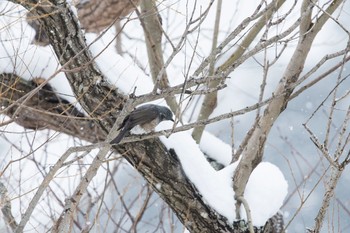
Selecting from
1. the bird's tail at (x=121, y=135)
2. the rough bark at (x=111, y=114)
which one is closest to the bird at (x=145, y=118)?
the bird's tail at (x=121, y=135)

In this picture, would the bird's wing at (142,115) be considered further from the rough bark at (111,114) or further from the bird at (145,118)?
the rough bark at (111,114)

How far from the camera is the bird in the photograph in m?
3.06

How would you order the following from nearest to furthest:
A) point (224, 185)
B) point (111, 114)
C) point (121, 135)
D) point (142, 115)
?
point (121, 135) < point (142, 115) < point (111, 114) < point (224, 185)

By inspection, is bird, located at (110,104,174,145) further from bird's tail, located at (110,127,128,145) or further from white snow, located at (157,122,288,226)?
white snow, located at (157,122,288,226)

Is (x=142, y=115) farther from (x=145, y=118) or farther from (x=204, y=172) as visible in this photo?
(x=204, y=172)

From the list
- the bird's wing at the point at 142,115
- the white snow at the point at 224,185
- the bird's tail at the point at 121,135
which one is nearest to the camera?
the bird's tail at the point at 121,135

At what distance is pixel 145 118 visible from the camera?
3283mm

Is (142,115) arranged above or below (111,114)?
below

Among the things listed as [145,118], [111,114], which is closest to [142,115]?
[145,118]

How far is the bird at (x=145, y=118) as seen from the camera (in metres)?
3.06

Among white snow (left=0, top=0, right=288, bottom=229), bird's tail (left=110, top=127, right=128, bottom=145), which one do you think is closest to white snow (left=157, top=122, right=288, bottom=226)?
white snow (left=0, top=0, right=288, bottom=229)

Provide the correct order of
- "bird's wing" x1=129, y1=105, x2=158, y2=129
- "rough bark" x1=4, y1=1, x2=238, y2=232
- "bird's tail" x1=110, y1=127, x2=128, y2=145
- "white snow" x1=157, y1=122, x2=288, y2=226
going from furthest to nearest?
"white snow" x1=157, y1=122, x2=288, y2=226 → "rough bark" x1=4, y1=1, x2=238, y2=232 → "bird's wing" x1=129, y1=105, x2=158, y2=129 → "bird's tail" x1=110, y1=127, x2=128, y2=145

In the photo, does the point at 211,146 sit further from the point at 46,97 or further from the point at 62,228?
the point at 62,228

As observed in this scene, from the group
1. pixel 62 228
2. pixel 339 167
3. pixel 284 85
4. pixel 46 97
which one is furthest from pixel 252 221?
pixel 46 97
